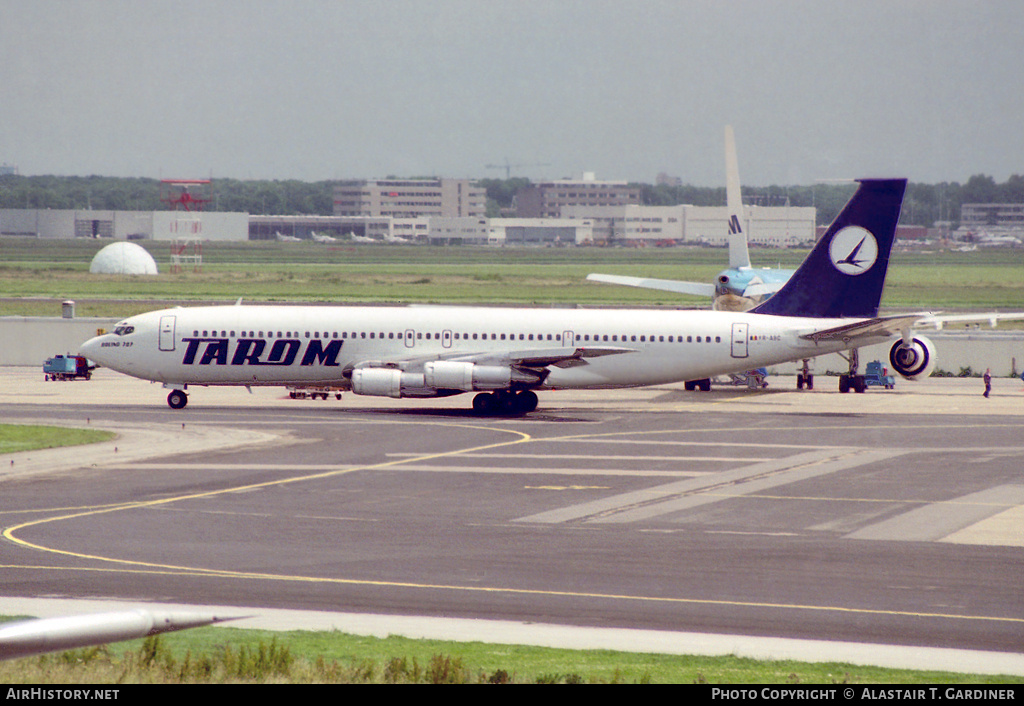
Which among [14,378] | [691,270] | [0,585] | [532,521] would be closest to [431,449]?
[532,521]

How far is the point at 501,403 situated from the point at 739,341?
451 inches

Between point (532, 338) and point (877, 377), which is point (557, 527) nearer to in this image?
point (532, 338)

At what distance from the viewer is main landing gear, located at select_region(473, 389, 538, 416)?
2318 inches

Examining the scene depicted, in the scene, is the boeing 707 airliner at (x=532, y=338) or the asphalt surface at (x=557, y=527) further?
the boeing 707 airliner at (x=532, y=338)

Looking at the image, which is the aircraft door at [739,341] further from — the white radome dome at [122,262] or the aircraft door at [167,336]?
A: the white radome dome at [122,262]

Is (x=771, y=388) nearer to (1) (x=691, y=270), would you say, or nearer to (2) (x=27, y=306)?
(2) (x=27, y=306)

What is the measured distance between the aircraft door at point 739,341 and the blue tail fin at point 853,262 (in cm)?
240

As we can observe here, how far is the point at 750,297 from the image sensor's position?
7231 centimetres

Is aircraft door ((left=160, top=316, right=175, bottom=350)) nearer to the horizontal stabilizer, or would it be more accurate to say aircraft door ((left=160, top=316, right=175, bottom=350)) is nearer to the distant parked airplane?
the distant parked airplane

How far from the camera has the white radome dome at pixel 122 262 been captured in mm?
166500

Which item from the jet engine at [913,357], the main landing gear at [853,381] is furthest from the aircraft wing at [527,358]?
the main landing gear at [853,381]

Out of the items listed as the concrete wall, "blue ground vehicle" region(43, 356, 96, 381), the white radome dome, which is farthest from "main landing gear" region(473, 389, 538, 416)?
the white radome dome

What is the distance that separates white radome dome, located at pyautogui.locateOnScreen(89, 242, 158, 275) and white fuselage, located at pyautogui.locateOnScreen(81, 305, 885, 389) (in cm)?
11142

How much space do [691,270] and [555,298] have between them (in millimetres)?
44661
